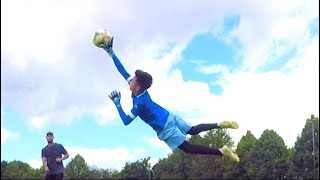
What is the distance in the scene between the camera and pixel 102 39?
A: 433 inches

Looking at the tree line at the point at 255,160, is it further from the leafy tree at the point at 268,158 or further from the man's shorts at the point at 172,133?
the man's shorts at the point at 172,133

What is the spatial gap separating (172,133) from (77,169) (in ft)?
284

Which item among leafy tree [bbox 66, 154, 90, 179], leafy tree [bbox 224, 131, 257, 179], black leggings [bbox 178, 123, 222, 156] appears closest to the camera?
black leggings [bbox 178, 123, 222, 156]

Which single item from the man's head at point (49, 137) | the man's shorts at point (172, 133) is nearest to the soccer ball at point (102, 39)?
the man's shorts at point (172, 133)

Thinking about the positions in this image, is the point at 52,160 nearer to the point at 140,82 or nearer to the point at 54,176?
the point at 54,176

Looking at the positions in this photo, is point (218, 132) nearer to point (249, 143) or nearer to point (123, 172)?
point (249, 143)

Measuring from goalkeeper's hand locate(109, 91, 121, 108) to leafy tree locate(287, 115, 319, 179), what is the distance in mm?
52914

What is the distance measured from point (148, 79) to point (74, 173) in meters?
85.8

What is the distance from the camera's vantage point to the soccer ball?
11.0 metres

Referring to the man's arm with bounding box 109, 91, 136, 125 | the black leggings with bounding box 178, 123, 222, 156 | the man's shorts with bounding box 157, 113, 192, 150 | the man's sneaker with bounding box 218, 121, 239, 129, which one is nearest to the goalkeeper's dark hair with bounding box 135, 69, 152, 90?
the man's arm with bounding box 109, 91, 136, 125

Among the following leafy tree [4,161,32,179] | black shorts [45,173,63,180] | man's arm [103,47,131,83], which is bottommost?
black shorts [45,173,63,180]

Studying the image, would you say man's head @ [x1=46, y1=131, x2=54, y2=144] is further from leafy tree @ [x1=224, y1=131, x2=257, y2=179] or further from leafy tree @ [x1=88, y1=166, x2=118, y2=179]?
leafy tree @ [x1=88, y1=166, x2=118, y2=179]

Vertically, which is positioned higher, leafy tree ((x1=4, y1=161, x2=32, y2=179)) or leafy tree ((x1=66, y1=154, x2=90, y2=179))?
leafy tree ((x1=4, y1=161, x2=32, y2=179))

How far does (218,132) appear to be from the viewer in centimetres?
6831
